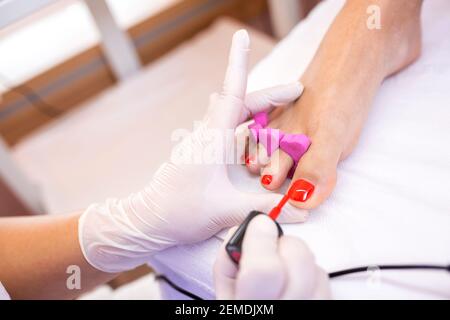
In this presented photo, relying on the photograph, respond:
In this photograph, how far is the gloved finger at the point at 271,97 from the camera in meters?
0.77

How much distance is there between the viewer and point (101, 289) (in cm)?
105

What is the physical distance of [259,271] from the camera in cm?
45

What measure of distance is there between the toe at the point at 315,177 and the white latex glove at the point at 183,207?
22mm

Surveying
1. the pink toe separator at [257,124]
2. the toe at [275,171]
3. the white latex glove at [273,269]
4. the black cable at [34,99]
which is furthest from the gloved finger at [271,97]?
the black cable at [34,99]

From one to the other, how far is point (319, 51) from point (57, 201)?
90cm

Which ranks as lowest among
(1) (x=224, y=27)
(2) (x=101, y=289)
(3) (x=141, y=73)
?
(2) (x=101, y=289)

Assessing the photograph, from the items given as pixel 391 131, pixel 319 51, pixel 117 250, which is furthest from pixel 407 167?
pixel 117 250

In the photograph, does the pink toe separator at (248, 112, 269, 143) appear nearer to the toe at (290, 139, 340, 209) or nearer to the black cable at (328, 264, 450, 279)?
the toe at (290, 139, 340, 209)

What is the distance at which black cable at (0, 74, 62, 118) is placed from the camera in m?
1.60

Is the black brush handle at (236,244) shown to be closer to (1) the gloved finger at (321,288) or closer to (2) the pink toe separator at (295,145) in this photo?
(1) the gloved finger at (321,288)

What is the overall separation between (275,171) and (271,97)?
15 centimetres

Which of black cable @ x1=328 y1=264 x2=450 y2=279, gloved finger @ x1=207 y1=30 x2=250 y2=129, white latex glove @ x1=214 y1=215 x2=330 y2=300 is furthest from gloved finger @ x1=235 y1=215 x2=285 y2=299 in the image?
gloved finger @ x1=207 y1=30 x2=250 y2=129
